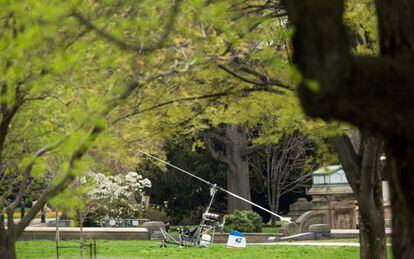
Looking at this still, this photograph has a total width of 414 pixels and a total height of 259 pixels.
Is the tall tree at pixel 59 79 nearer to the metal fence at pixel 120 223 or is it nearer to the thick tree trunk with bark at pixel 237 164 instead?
the metal fence at pixel 120 223

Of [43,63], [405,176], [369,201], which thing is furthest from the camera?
[369,201]

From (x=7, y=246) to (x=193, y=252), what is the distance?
15.5m

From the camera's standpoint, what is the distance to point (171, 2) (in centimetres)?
984

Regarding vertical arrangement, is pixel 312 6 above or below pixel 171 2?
below

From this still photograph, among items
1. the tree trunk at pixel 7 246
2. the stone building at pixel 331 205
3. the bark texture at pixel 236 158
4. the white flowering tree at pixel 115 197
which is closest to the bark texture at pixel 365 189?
the tree trunk at pixel 7 246

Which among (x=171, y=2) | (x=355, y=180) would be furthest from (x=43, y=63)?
(x=355, y=180)

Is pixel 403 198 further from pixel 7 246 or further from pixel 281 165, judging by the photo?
pixel 281 165

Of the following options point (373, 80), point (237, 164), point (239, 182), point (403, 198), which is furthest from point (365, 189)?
point (239, 182)

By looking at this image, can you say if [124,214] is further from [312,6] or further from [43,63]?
[312,6]

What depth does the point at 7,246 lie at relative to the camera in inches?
445

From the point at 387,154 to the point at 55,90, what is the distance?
4741mm

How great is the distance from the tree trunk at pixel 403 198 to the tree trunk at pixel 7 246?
20.7ft

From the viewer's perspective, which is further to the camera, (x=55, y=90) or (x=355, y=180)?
(x=355, y=180)

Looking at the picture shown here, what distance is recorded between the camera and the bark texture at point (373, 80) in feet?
17.3
